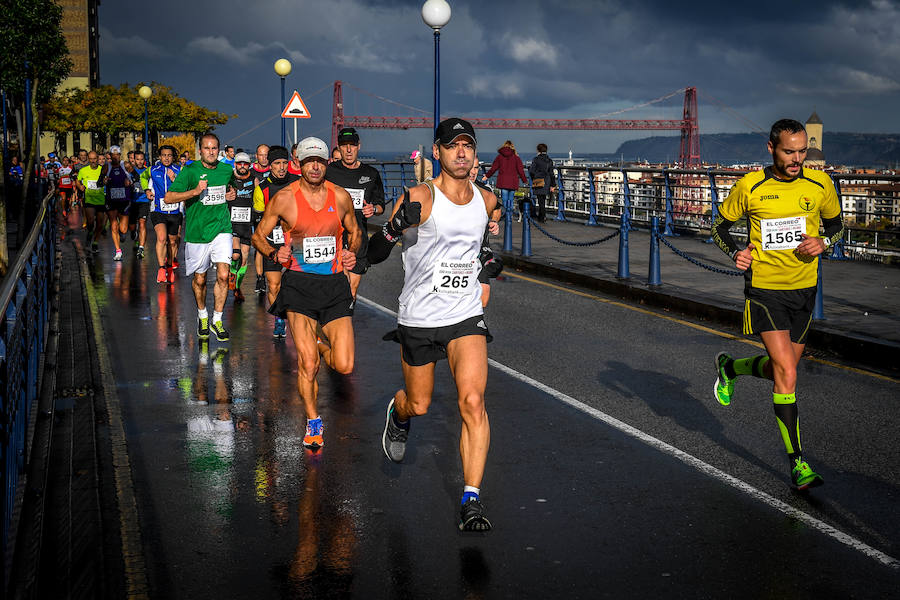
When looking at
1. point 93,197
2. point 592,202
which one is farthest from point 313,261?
point 592,202

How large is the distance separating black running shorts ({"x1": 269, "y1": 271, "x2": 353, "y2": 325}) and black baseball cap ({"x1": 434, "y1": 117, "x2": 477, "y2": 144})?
2136 mm

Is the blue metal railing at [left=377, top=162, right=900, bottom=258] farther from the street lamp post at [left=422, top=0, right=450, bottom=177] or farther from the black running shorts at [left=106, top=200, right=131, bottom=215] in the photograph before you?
the black running shorts at [left=106, top=200, right=131, bottom=215]

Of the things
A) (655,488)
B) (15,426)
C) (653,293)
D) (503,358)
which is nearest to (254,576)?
(15,426)

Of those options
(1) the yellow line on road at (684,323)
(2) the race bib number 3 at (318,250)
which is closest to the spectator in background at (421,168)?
(2) the race bib number 3 at (318,250)

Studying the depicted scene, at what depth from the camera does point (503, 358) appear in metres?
9.92

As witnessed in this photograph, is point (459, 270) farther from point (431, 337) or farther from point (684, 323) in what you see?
point (684, 323)

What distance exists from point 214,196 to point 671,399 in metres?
5.59

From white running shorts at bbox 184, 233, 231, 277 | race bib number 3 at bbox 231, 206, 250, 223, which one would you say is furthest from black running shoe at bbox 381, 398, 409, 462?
race bib number 3 at bbox 231, 206, 250, 223

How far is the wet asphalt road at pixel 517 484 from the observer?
184 inches

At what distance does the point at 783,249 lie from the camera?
6.30 meters

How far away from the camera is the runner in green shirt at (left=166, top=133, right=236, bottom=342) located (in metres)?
11.3

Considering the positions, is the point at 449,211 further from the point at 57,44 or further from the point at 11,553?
the point at 57,44

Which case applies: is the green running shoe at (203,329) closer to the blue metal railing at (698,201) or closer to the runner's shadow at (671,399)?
the runner's shadow at (671,399)

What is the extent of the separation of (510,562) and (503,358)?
16.9 feet
